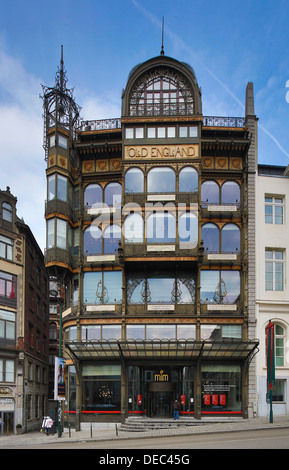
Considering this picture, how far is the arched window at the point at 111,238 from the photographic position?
43.0 m

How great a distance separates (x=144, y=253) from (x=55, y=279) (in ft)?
25.8

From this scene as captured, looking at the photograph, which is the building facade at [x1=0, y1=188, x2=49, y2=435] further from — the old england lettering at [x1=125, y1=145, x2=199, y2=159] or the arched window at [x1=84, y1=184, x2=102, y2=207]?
the old england lettering at [x1=125, y1=145, x2=199, y2=159]

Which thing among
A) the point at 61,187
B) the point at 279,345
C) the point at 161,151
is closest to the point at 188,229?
the point at 161,151

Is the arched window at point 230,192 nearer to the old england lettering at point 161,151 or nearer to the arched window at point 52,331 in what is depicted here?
the old england lettering at point 161,151

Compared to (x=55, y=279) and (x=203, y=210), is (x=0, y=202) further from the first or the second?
(x=203, y=210)

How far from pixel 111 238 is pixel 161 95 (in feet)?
37.9

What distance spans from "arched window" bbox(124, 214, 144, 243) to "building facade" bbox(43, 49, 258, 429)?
7cm

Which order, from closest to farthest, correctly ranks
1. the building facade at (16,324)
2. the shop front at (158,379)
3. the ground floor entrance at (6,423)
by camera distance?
1. the shop front at (158,379)
2. the ground floor entrance at (6,423)
3. the building facade at (16,324)

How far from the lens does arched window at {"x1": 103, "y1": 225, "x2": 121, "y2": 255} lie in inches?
1694

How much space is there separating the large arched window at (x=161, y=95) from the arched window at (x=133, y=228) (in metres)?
8.06

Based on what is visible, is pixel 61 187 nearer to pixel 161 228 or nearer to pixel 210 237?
pixel 161 228

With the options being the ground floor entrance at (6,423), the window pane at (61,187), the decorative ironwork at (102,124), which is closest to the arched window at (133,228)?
the window pane at (61,187)

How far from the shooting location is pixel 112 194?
43969 millimetres
